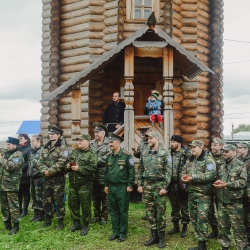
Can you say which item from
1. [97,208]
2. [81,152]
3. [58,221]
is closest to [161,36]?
[81,152]

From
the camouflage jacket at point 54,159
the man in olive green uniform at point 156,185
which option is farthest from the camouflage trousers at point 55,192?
the man in olive green uniform at point 156,185

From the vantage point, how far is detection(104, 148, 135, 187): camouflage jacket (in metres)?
6.51

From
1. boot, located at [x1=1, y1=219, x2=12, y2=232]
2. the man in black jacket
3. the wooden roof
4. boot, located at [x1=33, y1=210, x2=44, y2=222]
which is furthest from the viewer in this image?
the man in black jacket

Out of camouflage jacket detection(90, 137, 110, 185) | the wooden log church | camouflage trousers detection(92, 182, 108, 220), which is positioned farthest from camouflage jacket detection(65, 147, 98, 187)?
the wooden log church

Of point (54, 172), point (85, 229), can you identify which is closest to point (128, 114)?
point (54, 172)

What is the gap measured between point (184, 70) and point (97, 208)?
5301mm

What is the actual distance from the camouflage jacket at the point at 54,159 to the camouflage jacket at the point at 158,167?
5.74 feet

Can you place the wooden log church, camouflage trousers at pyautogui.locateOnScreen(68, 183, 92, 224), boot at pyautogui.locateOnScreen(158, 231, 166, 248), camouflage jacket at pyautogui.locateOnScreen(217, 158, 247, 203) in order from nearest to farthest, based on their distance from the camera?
1. camouflage jacket at pyautogui.locateOnScreen(217, 158, 247, 203)
2. boot at pyautogui.locateOnScreen(158, 231, 166, 248)
3. camouflage trousers at pyautogui.locateOnScreen(68, 183, 92, 224)
4. the wooden log church

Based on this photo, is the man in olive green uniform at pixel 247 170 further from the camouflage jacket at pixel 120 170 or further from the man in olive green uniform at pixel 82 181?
the man in olive green uniform at pixel 82 181

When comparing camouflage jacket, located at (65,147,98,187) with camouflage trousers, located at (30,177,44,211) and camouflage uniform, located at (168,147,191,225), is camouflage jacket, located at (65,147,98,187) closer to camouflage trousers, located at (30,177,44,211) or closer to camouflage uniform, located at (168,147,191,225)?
camouflage trousers, located at (30,177,44,211)

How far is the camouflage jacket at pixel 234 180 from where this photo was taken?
5.43 meters

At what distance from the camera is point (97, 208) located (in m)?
7.64

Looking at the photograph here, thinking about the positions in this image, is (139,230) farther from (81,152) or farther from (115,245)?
(81,152)

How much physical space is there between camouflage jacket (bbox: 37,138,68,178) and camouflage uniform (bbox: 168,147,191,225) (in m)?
2.20
